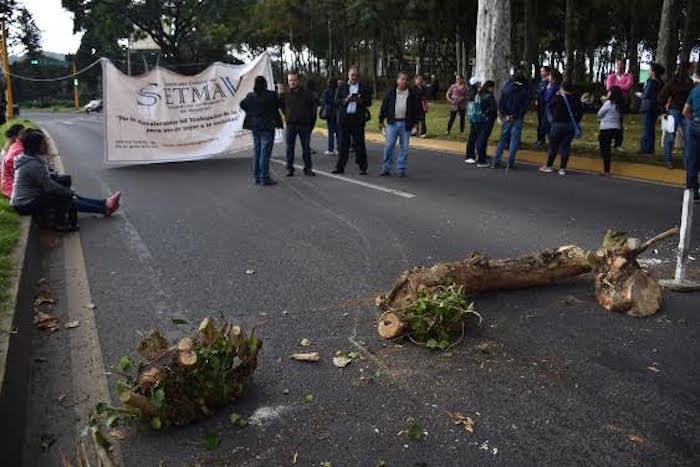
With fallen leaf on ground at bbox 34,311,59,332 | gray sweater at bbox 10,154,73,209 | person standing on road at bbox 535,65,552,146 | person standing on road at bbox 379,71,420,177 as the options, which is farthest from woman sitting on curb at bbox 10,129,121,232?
person standing on road at bbox 535,65,552,146

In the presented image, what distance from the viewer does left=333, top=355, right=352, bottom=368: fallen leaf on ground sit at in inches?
163

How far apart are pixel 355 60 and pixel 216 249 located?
5115 cm

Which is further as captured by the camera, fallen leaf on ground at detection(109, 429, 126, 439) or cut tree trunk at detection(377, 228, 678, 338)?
cut tree trunk at detection(377, 228, 678, 338)

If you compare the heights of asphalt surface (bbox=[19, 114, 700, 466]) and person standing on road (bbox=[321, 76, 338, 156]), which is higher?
person standing on road (bbox=[321, 76, 338, 156])

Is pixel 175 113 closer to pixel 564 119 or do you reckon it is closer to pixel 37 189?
pixel 37 189

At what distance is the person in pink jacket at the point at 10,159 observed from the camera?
824 centimetres

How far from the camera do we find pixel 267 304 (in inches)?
207

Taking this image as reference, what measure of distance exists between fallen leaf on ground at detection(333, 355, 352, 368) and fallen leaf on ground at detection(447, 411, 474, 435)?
0.83 m

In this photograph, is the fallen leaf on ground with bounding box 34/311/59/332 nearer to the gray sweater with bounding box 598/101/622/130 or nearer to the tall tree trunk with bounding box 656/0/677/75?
the gray sweater with bounding box 598/101/622/130

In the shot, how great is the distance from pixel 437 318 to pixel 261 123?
23.8 ft

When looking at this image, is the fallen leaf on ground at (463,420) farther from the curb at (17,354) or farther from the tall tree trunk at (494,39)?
the tall tree trunk at (494,39)

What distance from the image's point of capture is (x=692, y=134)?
8.11 metres

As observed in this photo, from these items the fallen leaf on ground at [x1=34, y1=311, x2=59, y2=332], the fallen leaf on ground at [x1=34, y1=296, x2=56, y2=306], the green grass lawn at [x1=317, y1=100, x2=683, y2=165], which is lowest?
the fallen leaf on ground at [x1=34, y1=311, x2=59, y2=332]

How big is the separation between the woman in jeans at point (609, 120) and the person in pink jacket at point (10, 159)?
9.10 metres
